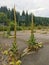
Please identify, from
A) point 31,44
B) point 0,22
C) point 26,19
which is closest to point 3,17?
point 0,22

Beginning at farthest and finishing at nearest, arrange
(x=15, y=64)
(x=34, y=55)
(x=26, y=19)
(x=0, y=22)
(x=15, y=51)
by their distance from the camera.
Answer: (x=26, y=19) < (x=0, y=22) < (x=15, y=51) < (x=34, y=55) < (x=15, y=64)

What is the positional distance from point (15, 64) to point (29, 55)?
5.70ft

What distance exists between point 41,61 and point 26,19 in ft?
200

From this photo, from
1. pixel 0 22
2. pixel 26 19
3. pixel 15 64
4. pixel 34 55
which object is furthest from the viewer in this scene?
pixel 26 19

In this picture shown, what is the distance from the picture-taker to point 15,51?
1207 centimetres

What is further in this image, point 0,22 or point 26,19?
point 26,19

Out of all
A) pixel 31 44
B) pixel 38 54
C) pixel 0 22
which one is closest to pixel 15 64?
A: pixel 38 54

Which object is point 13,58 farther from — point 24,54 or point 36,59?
point 36,59

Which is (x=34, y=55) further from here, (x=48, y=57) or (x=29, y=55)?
(x=48, y=57)

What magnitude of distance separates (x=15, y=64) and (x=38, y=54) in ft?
5.93

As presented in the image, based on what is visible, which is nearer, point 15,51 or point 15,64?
point 15,64

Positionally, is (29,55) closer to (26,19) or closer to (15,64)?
(15,64)

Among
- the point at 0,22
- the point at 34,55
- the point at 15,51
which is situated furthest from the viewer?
the point at 0,22

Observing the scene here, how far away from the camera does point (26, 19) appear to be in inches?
2776
